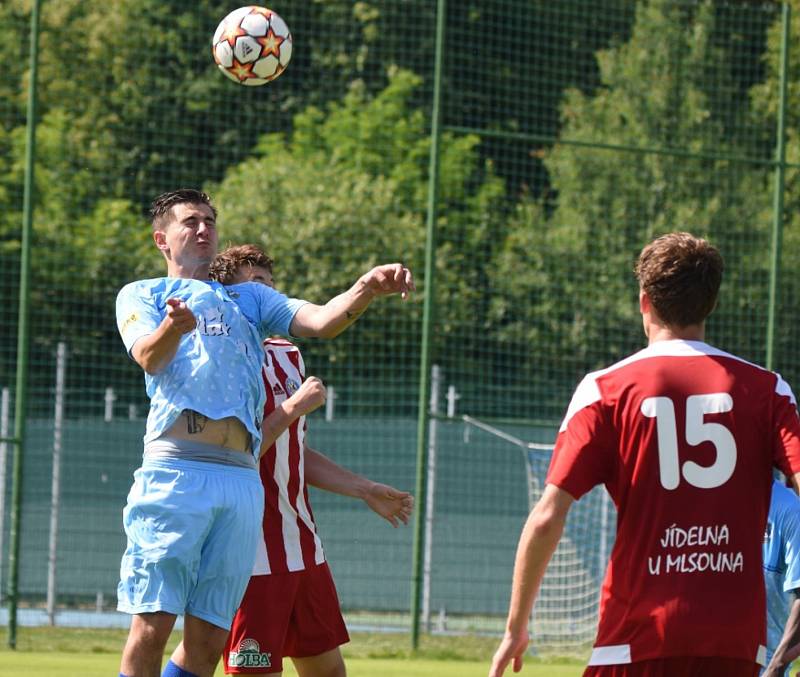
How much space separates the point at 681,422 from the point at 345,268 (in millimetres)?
11631

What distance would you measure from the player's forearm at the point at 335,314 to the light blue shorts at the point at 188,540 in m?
0.52

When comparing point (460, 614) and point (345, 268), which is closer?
point (460, 614)

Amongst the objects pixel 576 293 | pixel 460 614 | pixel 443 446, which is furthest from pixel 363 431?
pixel 576 293

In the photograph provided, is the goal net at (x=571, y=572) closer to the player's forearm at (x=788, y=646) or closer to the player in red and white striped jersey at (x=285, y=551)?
the player in red and white striped jersey at (x=285, y=551)

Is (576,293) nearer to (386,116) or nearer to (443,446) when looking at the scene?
(443,446)

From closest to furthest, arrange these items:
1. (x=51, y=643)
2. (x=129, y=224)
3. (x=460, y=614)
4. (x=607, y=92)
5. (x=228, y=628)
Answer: (x=228, y=628) → (x=51, y=643) → (x=460, y=614) → (x=129, y=224) → (x=607, y=92)

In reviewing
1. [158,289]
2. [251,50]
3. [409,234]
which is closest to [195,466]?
[158,289]

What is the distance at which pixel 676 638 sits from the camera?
315 cm

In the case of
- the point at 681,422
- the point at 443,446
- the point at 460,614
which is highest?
the point at 681,422

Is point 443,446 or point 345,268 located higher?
point 345,268

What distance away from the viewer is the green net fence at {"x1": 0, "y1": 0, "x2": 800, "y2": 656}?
11.4 meters

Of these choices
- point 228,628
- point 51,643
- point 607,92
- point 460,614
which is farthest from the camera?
point 607,92

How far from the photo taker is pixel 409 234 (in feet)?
50.3

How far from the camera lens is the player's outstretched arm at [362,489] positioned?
5273 mm
